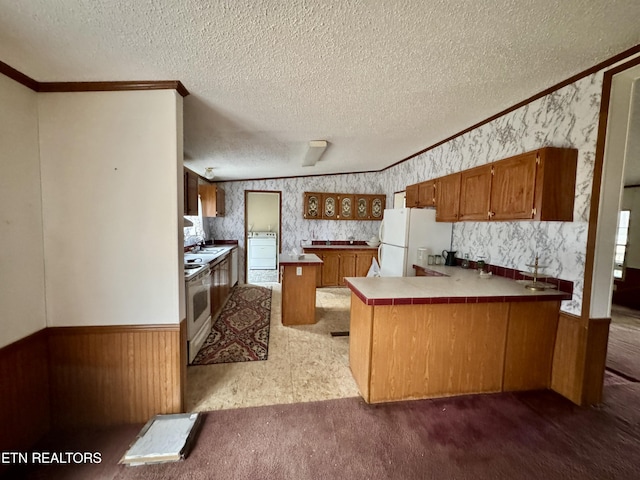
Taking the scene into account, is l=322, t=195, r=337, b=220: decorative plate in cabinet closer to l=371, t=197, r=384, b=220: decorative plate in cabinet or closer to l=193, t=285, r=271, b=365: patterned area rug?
l=371, t=197, r=384, b=220: decorative plate in cabinet

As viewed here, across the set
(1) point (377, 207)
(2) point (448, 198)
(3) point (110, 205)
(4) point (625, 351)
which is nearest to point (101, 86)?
(3) point (110, 205)

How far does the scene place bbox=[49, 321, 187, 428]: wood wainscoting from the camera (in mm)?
1769

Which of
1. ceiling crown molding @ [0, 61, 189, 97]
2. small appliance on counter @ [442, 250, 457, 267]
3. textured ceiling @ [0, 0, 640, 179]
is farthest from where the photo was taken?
small appliance on counter @ [442, 250, 457, 267]

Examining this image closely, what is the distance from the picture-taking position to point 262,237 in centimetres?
690

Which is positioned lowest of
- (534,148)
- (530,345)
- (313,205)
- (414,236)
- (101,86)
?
(530,345)

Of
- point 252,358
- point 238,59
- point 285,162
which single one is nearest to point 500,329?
point 252,358

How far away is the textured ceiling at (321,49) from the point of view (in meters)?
1.18

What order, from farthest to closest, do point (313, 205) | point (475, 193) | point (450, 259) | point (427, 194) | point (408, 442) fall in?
point (313, 205) → point (427, 194) → point (450, 259) → point (475, 193) → point (408, 442)

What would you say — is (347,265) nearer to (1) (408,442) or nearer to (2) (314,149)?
(2) (314,149)

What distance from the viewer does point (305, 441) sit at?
5.55 ft

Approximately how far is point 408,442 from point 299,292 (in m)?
2.19

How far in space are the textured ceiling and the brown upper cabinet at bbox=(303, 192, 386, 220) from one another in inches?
132

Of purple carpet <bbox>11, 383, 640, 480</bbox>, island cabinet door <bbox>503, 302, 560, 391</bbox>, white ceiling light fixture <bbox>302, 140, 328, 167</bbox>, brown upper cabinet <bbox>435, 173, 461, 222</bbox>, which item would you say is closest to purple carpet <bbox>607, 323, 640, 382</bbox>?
purple carpet <bbox>11, 383, 640, 480</bbox>

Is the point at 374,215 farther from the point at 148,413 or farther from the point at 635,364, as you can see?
the point at 148,413
